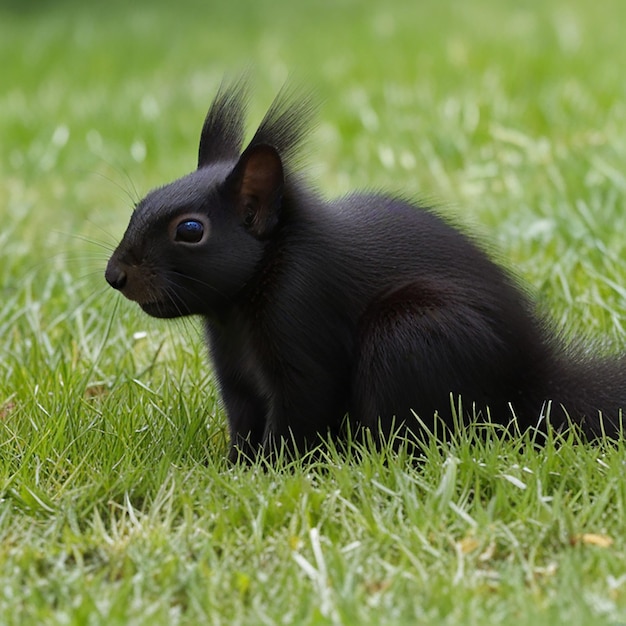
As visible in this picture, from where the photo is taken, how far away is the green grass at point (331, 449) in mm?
2398

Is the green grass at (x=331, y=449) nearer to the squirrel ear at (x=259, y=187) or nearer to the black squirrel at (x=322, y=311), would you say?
the black squirrel at (x=322, y=311)

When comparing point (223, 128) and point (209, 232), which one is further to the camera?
point (223, 128)

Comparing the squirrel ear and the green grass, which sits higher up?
the squirrel ear

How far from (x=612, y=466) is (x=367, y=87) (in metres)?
5.38

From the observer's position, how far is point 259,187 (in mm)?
3062

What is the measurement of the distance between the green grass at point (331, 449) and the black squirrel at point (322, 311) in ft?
0.48

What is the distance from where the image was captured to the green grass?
2398mm

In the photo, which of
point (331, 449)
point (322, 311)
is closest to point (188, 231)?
point (322, 311)

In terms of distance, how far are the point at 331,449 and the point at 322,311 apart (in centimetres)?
37

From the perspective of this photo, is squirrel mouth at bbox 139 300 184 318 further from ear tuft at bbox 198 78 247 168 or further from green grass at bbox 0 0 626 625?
ear tuft at bbox 198 78 247 168

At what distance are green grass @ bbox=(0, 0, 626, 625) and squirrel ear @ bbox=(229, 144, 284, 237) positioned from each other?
634 millimetres

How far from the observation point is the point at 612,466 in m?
2.77

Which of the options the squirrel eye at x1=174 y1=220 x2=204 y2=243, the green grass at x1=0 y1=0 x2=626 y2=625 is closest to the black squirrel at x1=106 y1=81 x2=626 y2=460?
the squirrel eye at x1=174 y1=220 x2=204 y2=243

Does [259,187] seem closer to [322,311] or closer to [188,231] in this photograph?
[188,231]
